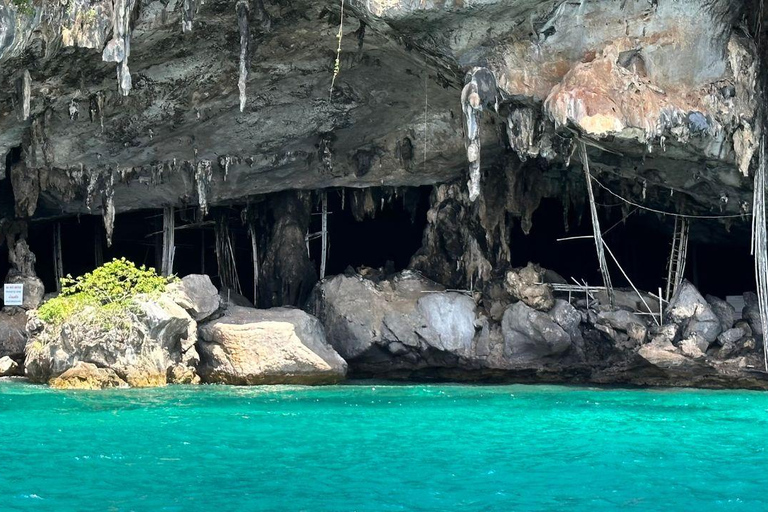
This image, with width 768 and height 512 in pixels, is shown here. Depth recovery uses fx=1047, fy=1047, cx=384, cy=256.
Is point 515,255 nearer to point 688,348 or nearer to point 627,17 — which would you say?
point 688,348

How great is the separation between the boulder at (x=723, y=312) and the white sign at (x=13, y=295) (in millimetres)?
13400

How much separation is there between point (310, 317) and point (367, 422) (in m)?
5.88

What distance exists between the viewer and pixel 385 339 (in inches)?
780

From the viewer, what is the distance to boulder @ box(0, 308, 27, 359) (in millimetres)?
20078

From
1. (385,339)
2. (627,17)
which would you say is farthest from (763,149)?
(385,339)

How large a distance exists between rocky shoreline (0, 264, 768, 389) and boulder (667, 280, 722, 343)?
2 centimetres

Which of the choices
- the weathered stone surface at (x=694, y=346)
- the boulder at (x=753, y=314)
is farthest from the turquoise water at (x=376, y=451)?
the boulder at (x=753, y=314)

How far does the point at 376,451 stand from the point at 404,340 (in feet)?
28.0

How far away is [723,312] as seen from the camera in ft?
64.4

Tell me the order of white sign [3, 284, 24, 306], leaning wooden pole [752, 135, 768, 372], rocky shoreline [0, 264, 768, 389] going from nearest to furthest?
rocky shoreline [0, 264, 768, 389], leaning wooden pole [752, 135, 768, 372], white sign [3, 284, 24, 306]

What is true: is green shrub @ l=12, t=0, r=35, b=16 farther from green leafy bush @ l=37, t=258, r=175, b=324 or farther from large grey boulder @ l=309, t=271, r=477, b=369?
large grey boulder @ l=309, t=271, r=477, b=369

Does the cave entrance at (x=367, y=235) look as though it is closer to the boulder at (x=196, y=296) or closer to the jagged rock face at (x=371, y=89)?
the jagged rock face at (x=371, y=89)

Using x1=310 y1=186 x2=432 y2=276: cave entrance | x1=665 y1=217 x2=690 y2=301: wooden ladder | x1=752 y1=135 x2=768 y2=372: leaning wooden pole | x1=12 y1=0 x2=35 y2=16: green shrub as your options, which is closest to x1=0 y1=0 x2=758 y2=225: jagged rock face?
x1=12 y1=0 x2=35 y2=16: green shrub

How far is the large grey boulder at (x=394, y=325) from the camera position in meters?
19.8
